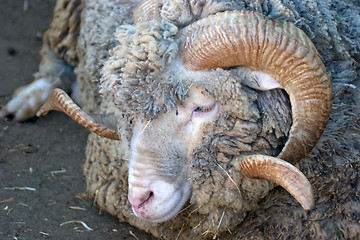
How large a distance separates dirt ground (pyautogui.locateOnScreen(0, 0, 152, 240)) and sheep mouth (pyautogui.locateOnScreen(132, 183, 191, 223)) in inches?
26.5

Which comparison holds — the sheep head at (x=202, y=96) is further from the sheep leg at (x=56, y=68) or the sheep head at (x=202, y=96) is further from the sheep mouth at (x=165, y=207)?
the sheep leg at (x=56, y=68)

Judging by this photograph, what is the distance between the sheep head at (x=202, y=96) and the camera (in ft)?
8.98

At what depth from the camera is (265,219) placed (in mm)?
3340

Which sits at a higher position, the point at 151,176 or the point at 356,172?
the point at 151,176

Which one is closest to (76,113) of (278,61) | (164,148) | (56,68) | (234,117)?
(164,148)

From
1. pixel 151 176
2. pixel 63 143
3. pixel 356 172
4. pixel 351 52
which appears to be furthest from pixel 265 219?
pixel 63 143

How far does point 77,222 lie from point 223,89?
156 cm

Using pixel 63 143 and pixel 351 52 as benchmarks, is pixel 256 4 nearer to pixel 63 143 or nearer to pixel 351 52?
pixel 351 52

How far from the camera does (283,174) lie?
2707 millimetres

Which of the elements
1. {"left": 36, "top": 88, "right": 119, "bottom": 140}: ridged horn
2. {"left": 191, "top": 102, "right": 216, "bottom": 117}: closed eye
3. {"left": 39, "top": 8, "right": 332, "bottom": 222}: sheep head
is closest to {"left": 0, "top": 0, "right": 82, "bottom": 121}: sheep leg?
{"left": 36, "top": 88, "right": 119, "bottom": 140}: ridged horn

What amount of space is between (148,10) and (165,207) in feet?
3.99

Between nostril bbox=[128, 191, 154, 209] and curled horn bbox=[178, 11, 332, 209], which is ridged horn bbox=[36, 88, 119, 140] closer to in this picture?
nostril bbox=[128, 191, 154, 209]

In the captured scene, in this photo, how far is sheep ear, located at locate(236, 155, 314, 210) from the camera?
2.59 meters

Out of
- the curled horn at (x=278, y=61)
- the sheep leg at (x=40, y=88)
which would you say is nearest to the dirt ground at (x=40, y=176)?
the sheep leg at (x=40, y=88)
